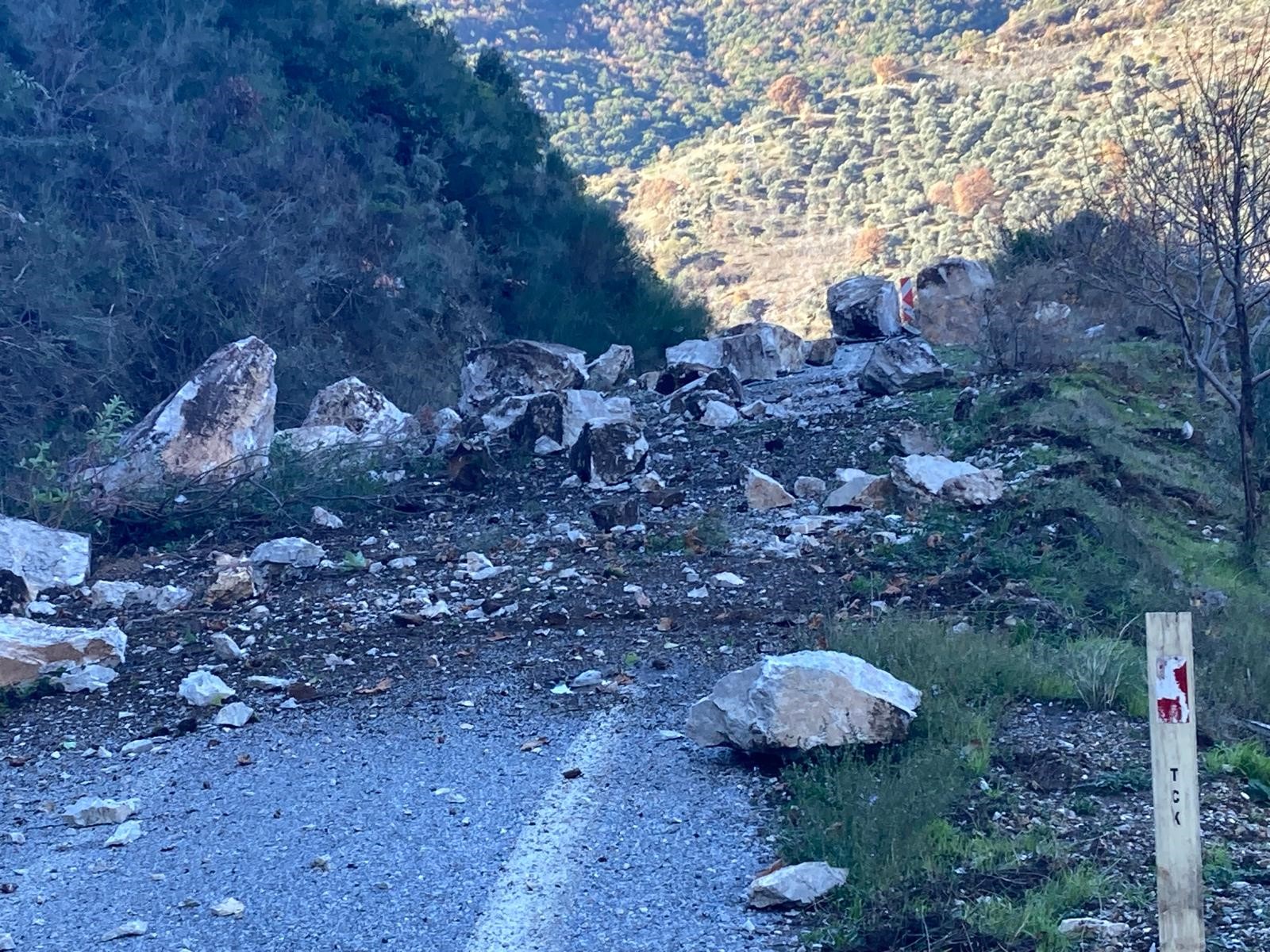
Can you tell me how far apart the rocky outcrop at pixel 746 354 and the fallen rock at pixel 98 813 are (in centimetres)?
1191

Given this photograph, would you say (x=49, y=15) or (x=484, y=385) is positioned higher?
(x=49, y=15)

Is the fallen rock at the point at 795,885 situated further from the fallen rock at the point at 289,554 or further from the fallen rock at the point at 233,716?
the fallen rock at the point at 289,554

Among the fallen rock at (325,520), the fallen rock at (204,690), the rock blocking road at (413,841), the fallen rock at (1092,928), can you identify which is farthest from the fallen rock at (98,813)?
the fallen rock at (325,520)

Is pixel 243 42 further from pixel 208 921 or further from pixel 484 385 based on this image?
pixel 208 921

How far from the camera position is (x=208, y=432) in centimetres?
988

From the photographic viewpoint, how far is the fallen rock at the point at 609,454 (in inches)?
378

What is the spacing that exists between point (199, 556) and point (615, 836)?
491cm

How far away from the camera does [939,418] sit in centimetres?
1130

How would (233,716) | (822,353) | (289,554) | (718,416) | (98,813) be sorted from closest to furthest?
(98,813) → (233,716) → (289,554) → (718,416) → (822,353)

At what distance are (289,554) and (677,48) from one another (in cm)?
6171

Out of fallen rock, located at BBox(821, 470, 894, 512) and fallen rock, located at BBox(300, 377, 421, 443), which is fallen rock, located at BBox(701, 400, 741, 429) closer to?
fallen rock, located at BBox(300, 377, 421, 443)

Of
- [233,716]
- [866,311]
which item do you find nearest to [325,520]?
[233,716]

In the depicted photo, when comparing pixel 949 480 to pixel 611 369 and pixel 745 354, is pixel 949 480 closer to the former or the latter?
pixel 745 354

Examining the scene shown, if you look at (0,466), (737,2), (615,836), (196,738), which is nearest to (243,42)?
(0,466)
